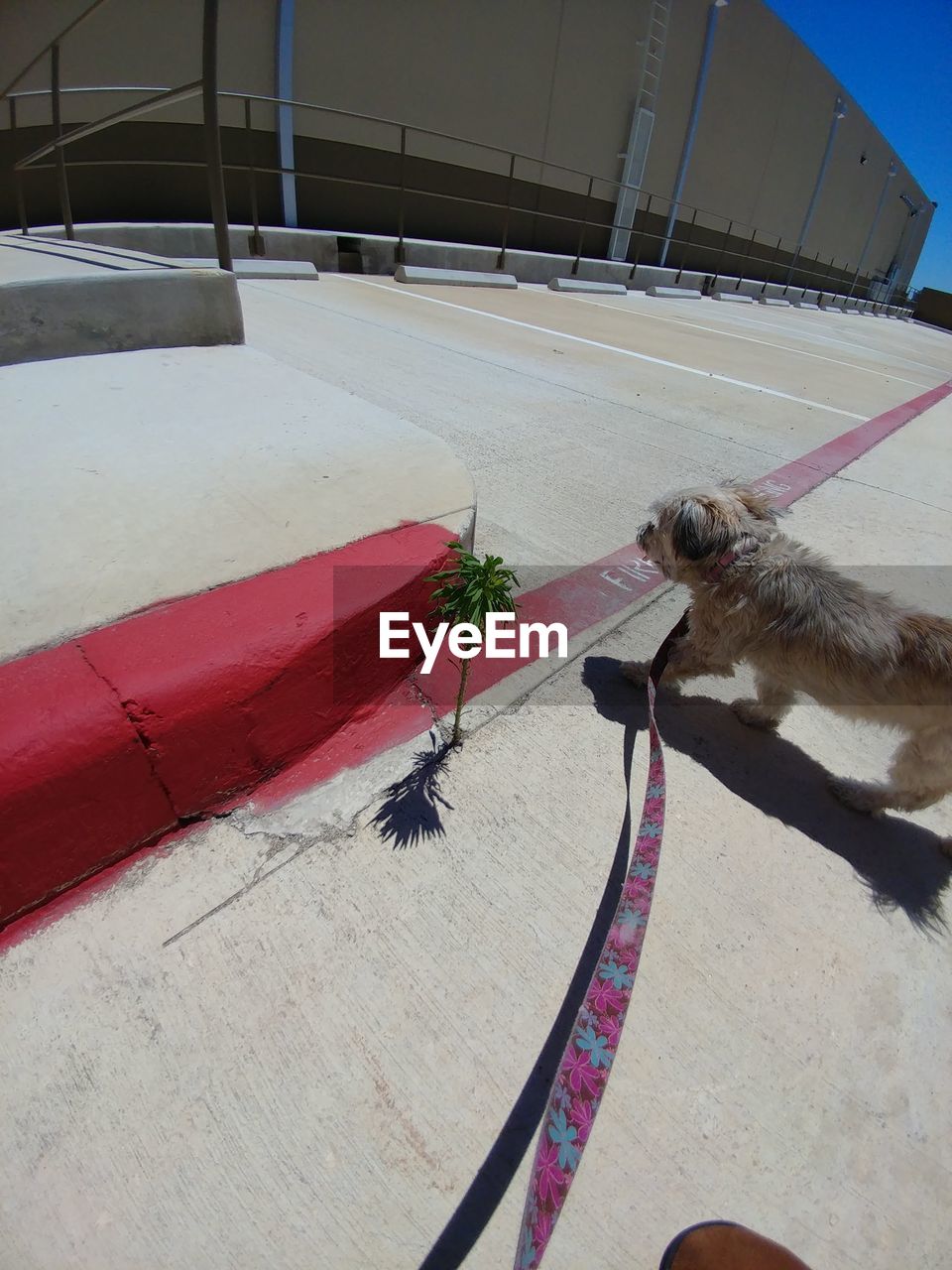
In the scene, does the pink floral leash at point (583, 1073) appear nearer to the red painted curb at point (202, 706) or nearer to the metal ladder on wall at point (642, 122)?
the red painted curb at point (202, 706)

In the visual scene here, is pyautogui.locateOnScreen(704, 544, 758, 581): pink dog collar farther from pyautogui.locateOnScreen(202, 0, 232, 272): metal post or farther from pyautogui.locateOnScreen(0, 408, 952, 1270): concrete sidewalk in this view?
pyautogui.locateOnScreen(202, 0, 232, 272): metal post

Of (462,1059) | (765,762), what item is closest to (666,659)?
(765,762)

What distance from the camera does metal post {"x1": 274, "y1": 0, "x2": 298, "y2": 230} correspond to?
10.8 meters

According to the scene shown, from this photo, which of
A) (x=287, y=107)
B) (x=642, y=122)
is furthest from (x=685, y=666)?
(x=642, y=122)

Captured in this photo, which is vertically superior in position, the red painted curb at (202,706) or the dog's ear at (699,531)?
the dog's ear at (699,531)

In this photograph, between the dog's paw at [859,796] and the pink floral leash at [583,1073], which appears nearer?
the pink floral leash at [583,1073]

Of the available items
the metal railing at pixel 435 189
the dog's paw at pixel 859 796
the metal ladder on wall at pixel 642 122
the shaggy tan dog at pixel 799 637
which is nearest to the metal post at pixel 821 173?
the metal railing at pixel 435 189

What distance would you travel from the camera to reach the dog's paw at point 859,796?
2.03 meters

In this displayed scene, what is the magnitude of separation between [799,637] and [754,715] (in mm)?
410

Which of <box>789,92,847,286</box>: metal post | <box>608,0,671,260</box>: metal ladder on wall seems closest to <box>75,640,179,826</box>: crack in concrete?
<box>608,0,671,260</box>: metal ladder on wall

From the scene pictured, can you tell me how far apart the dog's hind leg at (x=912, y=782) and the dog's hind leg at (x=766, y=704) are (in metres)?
0.31

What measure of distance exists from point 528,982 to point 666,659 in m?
1.28

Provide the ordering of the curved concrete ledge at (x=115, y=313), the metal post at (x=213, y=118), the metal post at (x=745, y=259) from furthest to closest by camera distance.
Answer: the metal post at (x=745, y=259)
the metal post at (x=213, y=118)
the curved concrete ledge at (x=115, y=313)

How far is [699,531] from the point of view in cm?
225
